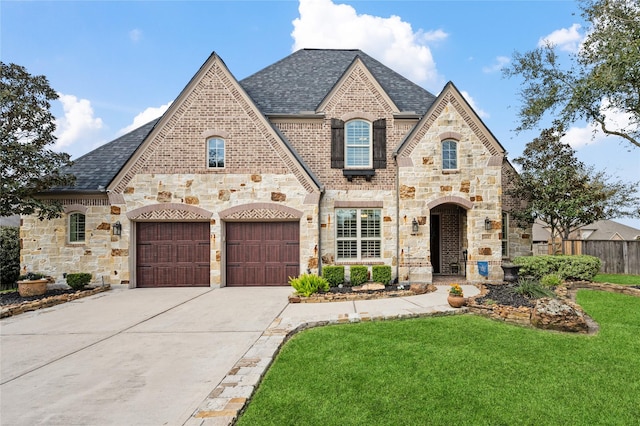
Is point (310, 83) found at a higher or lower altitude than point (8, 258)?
higher

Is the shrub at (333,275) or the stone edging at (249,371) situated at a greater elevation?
the shrub at (333,275)

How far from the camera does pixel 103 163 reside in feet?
46.4

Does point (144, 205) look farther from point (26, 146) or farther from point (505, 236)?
point (505, 236)

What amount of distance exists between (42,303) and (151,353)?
665cm

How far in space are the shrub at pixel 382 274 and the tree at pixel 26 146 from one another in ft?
37.9

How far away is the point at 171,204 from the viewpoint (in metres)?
12.5

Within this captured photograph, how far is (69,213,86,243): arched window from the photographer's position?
1291 centimetres

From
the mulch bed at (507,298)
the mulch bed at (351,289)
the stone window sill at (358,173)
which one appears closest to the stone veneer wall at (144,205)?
the mulch bed at (351,289)

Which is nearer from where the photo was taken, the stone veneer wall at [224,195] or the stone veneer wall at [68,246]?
the stone veneer wall at [224,195]

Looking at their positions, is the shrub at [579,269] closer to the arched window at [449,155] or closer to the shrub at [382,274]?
the arched window at [449,155]

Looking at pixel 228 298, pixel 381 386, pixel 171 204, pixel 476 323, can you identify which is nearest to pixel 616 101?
pixel 476 323

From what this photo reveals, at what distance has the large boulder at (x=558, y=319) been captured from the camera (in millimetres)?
6680

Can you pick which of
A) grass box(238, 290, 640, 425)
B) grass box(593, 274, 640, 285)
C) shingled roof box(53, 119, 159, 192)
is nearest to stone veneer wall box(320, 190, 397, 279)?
grass box(238, 290, 640, 425)

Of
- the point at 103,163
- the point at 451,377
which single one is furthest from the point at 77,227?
the point at 451,377
